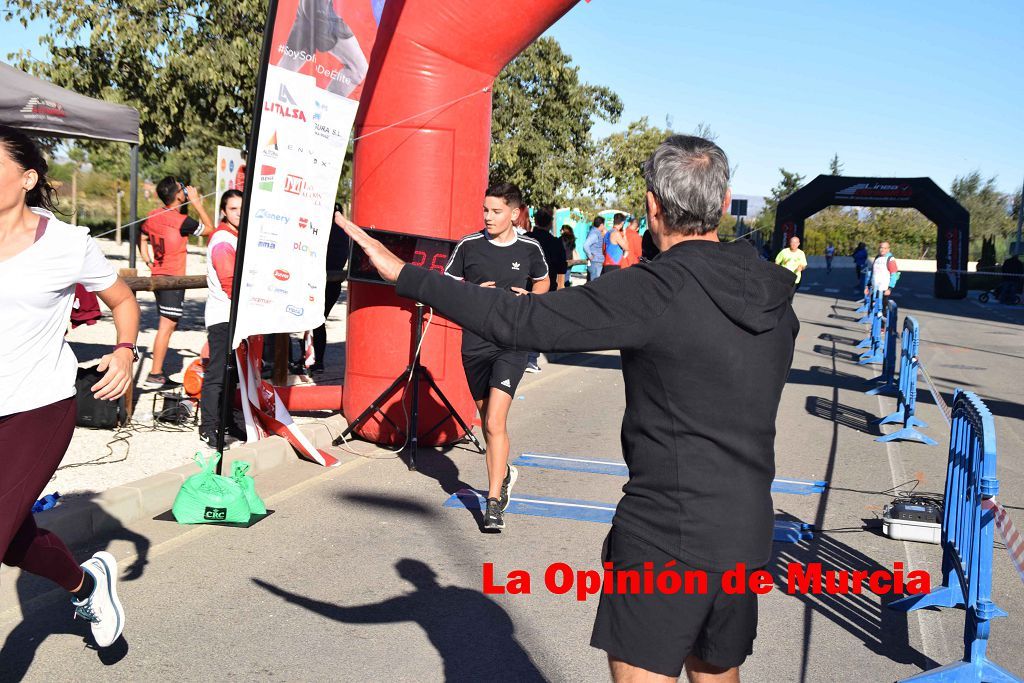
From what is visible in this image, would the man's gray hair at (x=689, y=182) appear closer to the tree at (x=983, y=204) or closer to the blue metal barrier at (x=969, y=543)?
the blue metal barrier at (x=969, y=543)

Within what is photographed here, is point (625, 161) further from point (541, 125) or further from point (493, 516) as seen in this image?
point (493, 516)

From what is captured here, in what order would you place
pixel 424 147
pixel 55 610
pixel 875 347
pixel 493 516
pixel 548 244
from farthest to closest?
pixel 875 347 → pixel 548 244 → pixel 424 147 → pixel 493 516 → pixel 55 610

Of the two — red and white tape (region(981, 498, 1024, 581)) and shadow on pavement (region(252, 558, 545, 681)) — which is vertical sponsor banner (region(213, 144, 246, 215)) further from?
red and white tape (region(981, 498, 1024, 581))

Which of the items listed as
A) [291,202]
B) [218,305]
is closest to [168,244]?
[218,305]

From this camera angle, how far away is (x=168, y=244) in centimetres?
966

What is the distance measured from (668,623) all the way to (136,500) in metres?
4.16

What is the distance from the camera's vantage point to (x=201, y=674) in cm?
384

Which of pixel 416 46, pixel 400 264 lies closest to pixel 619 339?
pixel 400 264

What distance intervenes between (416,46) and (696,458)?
5696 millimetres

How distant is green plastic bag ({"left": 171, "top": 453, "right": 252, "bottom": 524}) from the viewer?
5664 millimetres

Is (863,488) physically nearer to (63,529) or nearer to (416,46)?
(416,46)

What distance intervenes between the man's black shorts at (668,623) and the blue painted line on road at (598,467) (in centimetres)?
Result: 472
